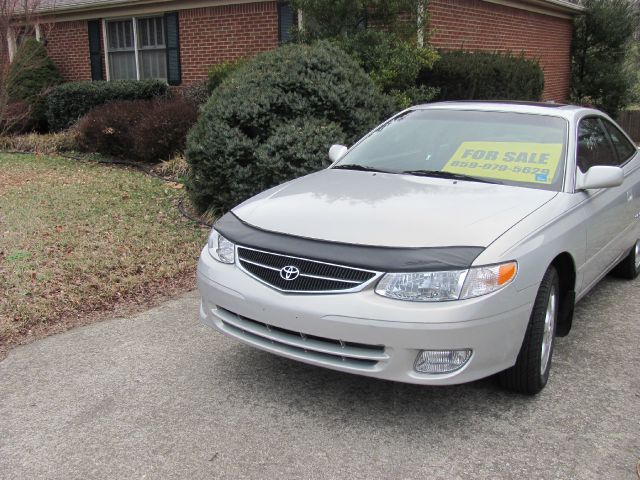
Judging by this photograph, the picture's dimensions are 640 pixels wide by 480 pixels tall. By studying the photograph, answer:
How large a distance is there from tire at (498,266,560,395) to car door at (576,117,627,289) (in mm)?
643

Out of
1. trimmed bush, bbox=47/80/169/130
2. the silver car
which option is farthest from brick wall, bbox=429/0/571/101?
the silver car

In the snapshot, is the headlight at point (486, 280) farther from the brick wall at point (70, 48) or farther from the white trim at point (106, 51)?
the brick wall at point (70, 48)

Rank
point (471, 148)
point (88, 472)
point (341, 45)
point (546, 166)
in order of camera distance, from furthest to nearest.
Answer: point (341, 45), point (471, 148), point (546, 166), point (88, 472)

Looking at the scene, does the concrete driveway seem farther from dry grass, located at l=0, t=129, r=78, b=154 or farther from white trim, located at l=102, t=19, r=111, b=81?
white trim, located at l=102, t=19, r=111, b=81

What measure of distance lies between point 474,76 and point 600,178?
687 cm

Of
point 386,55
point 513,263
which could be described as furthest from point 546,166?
point 386,55

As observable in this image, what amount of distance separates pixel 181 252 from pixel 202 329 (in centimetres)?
174

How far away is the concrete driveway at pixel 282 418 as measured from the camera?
296 centimetres

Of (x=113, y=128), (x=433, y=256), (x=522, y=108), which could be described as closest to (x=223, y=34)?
(x=113, y=128)

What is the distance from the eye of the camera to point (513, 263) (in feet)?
10.2

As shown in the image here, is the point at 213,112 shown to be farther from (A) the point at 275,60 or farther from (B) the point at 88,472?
(B) the point at 88,472

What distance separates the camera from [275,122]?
7.03 m

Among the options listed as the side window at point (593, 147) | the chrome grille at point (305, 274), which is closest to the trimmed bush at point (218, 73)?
the side window at point (593, 147)

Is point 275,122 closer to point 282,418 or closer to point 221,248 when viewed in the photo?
point 221,248
